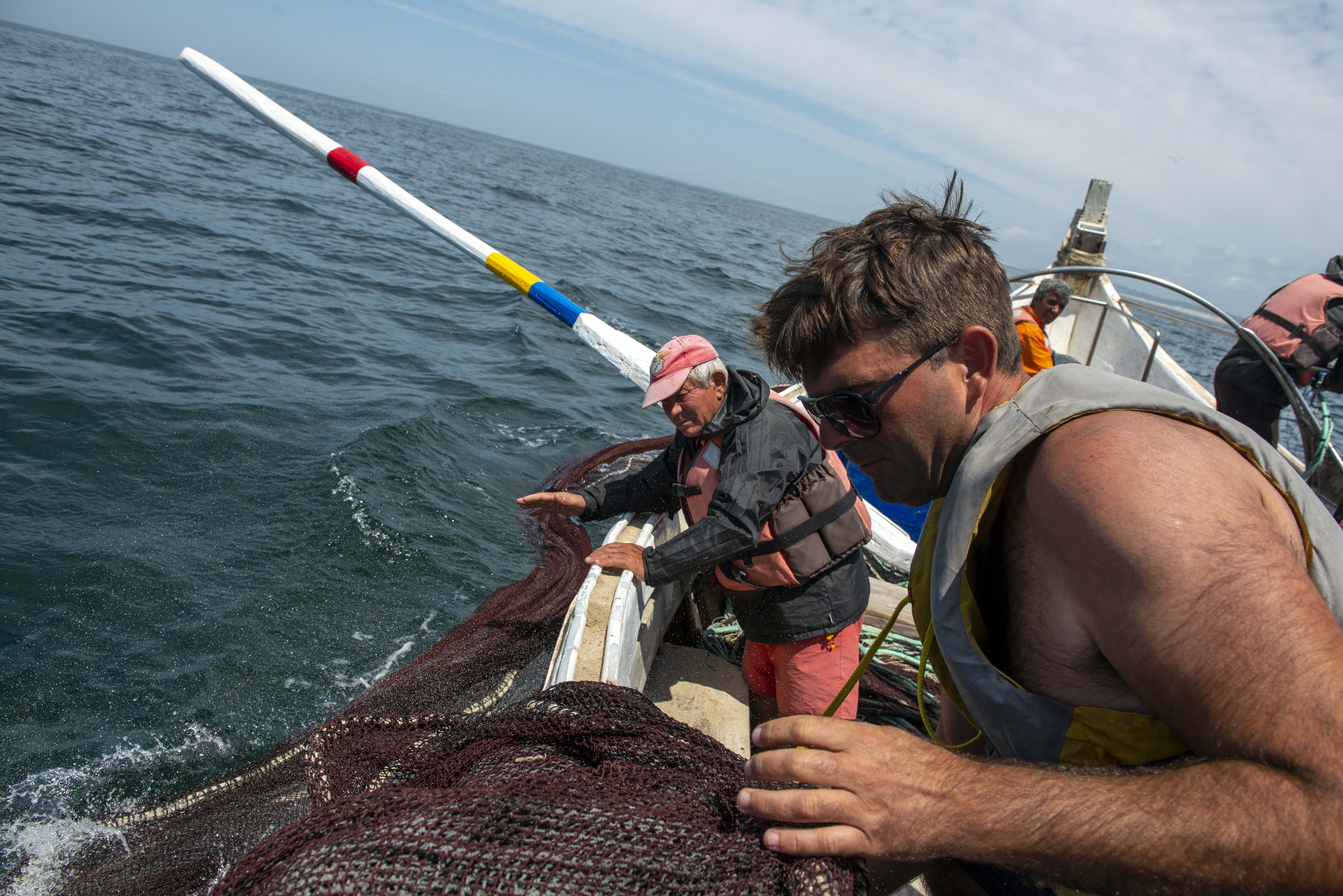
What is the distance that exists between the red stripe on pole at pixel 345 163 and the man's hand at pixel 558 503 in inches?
217

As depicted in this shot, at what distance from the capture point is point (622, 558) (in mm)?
3277

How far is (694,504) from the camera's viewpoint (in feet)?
11.2

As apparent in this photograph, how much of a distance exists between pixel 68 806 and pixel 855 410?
12.7ft

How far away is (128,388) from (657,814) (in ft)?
25.2

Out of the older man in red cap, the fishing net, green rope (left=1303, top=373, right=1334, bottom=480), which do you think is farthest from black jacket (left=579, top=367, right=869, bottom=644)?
green rope (left=1303, top=373, right=1334, bottom=480)

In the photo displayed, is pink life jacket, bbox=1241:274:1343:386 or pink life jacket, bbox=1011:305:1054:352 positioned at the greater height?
pink life jacket, bbox=1241:274:1343:386

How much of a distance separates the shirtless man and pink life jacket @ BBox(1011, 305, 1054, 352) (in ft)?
15.5

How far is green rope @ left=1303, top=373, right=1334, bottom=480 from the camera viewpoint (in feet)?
16.4

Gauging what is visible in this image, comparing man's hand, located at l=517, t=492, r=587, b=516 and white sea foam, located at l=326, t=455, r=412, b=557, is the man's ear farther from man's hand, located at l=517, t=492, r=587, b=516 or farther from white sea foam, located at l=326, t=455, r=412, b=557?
white sea foam, located at l=326, t=455, r=412, b=557

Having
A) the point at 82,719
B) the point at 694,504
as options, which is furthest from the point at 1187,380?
the point at 82,719

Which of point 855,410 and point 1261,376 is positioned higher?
point 1261,376

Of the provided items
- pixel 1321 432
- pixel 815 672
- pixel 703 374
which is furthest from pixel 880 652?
pixel 1321 432

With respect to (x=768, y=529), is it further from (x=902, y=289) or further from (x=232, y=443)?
(x=232, y=443)

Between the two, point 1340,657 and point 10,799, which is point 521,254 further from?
point 1340,657
